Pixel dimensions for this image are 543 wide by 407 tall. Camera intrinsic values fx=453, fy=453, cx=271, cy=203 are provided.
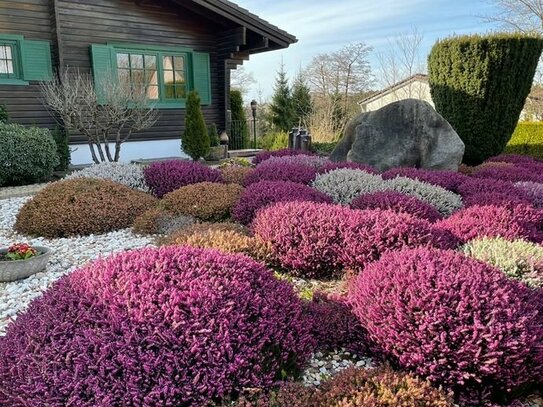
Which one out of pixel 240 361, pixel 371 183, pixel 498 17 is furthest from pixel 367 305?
pixel 498 17

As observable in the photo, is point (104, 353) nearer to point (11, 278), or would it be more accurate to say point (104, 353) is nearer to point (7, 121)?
point (11, 278)

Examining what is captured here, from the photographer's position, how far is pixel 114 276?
2.13 metres

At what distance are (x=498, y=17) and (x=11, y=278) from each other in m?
21.7

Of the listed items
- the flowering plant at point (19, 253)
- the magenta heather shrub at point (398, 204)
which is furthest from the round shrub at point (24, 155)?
the magenta heather shrub at point (398, 204)

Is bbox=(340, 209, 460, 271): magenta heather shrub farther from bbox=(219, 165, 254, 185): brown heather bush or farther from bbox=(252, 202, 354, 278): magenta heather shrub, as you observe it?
bbox=(219, 165, 254, 185): brown heather bush

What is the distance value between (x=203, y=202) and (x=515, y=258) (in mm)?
3095

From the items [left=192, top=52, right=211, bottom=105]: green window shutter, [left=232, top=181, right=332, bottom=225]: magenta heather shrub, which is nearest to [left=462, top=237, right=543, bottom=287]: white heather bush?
[left=232, top=181, right=332, bottom=225]: magenta heather shrub

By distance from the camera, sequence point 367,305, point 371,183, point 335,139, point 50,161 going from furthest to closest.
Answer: point 335,139 → point 50,161 → point 371,183 → point 367,305

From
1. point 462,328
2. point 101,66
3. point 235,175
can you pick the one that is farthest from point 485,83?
point 101,66

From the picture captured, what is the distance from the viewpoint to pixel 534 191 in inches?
213

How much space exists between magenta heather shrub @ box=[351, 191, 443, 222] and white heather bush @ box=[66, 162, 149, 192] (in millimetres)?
3175

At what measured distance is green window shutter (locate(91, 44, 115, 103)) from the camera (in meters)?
10.0

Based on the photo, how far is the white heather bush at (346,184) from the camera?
206 inches

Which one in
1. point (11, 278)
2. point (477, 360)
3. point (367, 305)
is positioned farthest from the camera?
point (11, 278)
